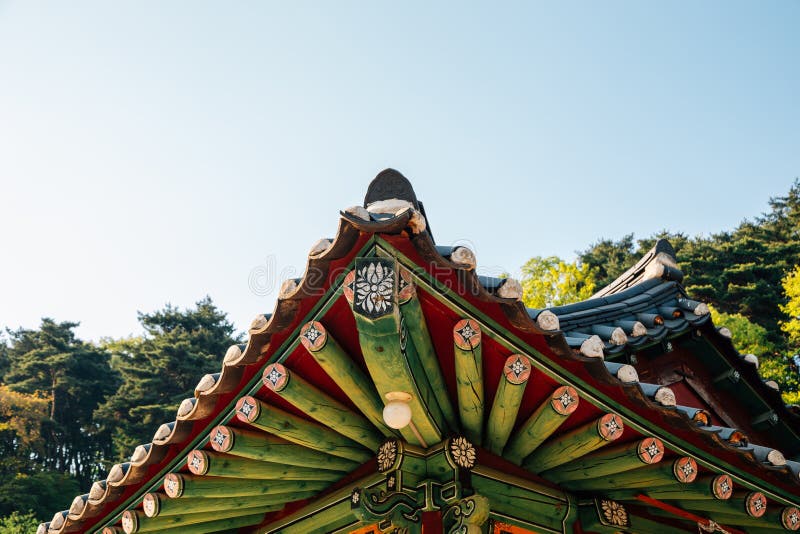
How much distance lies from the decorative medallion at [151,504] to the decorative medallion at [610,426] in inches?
120

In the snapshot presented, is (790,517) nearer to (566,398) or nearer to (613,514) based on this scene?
(613,514)

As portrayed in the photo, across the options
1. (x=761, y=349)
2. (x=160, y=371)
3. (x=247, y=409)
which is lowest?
(x=247, y=409)

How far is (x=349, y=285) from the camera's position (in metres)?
3.41

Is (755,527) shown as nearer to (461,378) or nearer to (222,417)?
(461,378)

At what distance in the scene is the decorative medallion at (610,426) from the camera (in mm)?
4202

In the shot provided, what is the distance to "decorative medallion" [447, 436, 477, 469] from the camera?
4688 millimetres

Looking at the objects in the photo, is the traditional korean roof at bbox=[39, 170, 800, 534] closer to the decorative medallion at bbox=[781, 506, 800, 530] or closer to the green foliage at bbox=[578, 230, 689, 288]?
the decorative medallion at bbox=[781, 506, 800, 530]

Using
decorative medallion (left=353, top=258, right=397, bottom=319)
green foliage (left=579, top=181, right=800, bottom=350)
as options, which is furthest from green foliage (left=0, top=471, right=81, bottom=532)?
decorative medallion (left=353, top=258, right=397, bottom=319)

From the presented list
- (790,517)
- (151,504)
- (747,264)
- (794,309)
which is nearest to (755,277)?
(747,264)

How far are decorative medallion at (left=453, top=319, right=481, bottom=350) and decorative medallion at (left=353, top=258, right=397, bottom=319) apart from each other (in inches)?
24.6

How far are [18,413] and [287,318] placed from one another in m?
34.1

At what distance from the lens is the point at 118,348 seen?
144 ft

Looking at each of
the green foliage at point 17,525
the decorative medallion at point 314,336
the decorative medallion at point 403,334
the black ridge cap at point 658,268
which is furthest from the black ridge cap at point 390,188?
the green foliage at point 17,525

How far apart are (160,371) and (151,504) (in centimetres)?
2920
